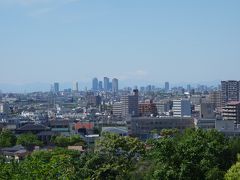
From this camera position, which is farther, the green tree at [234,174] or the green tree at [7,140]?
the green tree at [7,140]

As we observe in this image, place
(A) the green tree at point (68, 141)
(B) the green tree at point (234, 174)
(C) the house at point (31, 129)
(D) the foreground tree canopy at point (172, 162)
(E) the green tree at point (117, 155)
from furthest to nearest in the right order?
(C) the house at point (31, 129)
(A) the green tree at point (68, 141)
(E) the green tree at point (117, 155)
(D) the foreground tree canopy at point (172, 162)
(B) the green tree at point (234, 174)

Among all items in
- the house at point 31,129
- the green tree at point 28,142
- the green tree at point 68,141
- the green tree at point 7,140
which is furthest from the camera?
the house at point 31,129

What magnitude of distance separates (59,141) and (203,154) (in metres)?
22.7

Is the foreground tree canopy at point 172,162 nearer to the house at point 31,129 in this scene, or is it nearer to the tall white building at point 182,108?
the house at point 31,129

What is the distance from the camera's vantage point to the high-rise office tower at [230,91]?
8569 cm

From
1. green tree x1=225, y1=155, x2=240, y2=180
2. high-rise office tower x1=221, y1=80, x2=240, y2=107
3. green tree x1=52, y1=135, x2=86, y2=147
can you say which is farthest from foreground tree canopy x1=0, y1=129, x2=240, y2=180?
high-rise office tower x1=221, y1=80, x2=240, y2=107

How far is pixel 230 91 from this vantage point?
3430 inches

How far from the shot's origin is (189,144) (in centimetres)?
1650

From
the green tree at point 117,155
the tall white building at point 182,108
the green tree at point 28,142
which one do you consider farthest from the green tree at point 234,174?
the tall white building at point 182,108

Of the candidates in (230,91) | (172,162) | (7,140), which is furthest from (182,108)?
(172,162)

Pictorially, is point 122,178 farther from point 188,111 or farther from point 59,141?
point 188,111

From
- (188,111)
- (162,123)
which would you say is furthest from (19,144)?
(188,111)

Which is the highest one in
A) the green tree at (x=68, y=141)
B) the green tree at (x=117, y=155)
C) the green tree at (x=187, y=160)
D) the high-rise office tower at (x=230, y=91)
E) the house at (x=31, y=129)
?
the high-rise office tower at (x=230, y=91)

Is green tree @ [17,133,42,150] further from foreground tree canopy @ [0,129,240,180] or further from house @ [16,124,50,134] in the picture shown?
foreground tree canopy @ [0,129,240,180]
